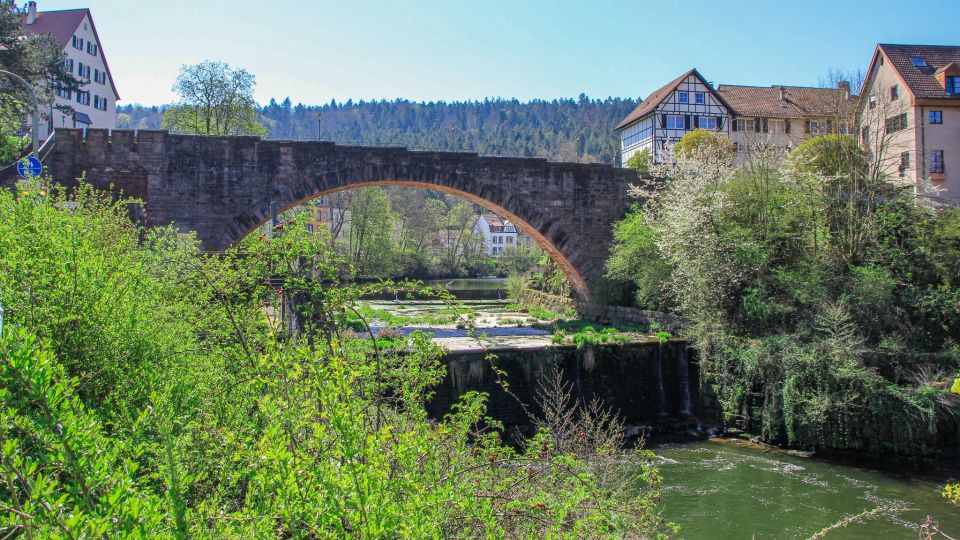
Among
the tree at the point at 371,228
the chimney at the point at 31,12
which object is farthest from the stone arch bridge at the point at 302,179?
the chimney at the point at 31,12

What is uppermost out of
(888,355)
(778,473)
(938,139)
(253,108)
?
(253,108)

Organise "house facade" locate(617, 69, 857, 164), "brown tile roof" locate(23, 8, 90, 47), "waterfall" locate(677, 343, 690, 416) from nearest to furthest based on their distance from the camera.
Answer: "waterfall" locate(677, 343, 690, 416) → "house facade" locate(617, 69, 857, 164) → "brown tile roof" locate(23, 8, 90, 47)

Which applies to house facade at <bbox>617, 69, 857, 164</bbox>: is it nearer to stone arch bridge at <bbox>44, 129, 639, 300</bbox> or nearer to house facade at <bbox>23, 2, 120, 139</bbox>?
stone arch bridge at <bbox>44, 129, 639, 300</bbox>

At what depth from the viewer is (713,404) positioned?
55.8 feet

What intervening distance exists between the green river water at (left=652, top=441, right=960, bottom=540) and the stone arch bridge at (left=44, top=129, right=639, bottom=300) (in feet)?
37.3

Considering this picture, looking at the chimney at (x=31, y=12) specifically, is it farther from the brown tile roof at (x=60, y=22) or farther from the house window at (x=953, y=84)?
the house window at (x=953, y=84)

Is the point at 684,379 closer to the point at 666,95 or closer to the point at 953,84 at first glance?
the point at 953,84

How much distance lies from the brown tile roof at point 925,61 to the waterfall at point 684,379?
23357mm

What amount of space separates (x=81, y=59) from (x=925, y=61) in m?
52.5

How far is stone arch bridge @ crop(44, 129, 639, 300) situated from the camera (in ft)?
66.9

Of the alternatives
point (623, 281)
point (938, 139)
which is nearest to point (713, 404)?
point (623, 281)

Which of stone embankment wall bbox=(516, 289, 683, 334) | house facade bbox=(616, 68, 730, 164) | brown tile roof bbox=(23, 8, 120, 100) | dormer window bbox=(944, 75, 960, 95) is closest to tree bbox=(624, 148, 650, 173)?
stone embankment wall bbox=(516, 289, 683, 334)

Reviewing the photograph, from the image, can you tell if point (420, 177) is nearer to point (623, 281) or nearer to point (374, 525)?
point (623, 281)

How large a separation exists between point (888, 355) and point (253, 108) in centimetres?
3654
